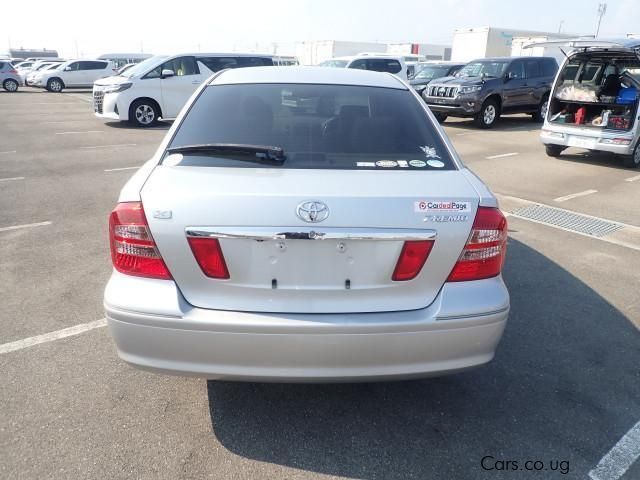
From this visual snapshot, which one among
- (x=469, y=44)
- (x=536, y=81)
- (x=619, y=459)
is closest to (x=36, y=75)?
(x=469, y=44)

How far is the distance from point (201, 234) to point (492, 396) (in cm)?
189

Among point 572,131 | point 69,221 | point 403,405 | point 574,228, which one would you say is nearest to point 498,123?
point 572,131

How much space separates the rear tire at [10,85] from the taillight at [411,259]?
33.8m

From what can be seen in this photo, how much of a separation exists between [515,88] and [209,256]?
15462 millimetres

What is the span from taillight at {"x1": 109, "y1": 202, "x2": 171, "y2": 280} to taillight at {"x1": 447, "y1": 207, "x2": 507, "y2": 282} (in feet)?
4.27

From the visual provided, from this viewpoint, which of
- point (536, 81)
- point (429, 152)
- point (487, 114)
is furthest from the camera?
point (536, 81)

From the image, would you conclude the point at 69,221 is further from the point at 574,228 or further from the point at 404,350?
the point at 574,228

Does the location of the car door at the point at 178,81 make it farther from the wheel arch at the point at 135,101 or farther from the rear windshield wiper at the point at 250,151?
the rear windshield wiper at the point at 250,151

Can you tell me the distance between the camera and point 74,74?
98.4 feet

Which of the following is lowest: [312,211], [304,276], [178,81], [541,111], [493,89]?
[541,111]

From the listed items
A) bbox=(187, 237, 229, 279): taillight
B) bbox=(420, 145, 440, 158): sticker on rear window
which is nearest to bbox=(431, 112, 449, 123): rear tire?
bbox=(420, 145, 440, 158): sticker on rear window

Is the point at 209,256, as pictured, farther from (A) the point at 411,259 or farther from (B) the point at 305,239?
(A) the point at 411,259

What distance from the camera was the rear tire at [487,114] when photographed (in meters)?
14.9

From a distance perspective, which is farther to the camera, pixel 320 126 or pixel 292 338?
pixel 320 126
